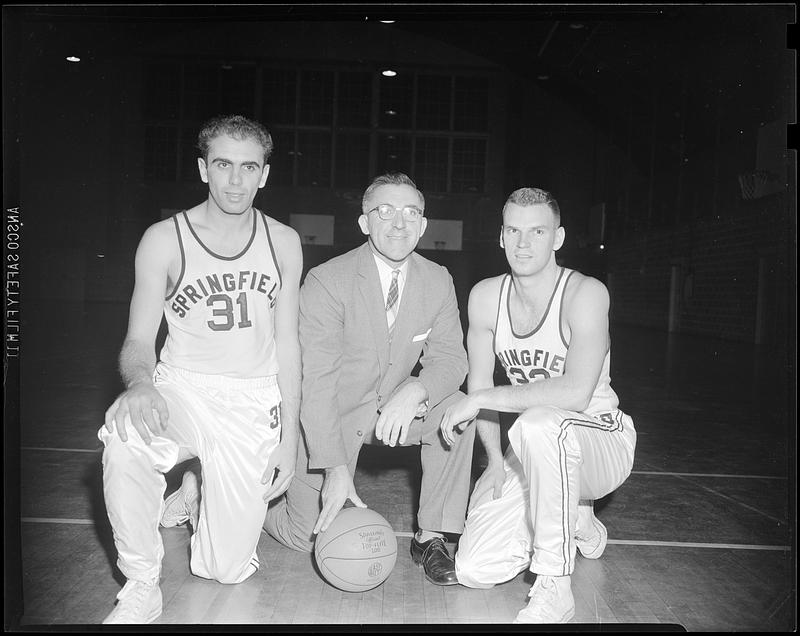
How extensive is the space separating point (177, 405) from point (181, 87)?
61.9 feet

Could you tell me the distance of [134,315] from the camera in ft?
7.86

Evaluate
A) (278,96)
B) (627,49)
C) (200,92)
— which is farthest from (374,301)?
(200,92)

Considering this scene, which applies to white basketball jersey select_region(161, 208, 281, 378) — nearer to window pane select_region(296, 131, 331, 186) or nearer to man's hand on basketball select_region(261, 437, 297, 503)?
man's hand on basketball select_region(261, 437, 297, 503)

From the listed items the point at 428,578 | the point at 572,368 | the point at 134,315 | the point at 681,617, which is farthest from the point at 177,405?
the point at 681,617

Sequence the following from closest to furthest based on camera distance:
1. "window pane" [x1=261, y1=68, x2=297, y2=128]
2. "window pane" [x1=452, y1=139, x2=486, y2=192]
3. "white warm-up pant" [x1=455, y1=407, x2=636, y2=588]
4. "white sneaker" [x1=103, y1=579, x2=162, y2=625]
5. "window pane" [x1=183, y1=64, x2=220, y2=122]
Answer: "white sneaker" [x1=103, y1=579, x2=162, y2=625]
"white warm-up pant" [x1=455, y1=407, x2=636, y2=588]
"window pane" [x1=261, y1=68, x2=297, y2=128]
"window pane" [x1=183, y1=64, x2=220, y2=122]
"window pane" [x1=452, y1=139, x2=486, y2=192]

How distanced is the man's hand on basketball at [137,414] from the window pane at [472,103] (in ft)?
62.0

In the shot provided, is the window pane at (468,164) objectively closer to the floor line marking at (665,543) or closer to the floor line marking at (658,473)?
the floor line marking at (658,473)

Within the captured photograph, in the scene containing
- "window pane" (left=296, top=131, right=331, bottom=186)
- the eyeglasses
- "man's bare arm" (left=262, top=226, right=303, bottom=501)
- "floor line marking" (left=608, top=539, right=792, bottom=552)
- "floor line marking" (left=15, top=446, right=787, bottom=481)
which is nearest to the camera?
"man's bare arm" (left=262, top=226, right=303, bottom=501)

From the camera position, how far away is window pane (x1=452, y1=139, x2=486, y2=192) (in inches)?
795

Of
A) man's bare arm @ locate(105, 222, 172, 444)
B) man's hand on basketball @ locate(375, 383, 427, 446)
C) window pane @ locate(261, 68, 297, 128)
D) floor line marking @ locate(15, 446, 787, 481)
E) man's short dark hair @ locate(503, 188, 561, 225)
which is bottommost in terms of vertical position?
floor line marking @ locate(15, 446, 787, 481)

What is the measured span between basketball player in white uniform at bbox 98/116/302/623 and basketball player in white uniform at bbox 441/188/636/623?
27.3 inches

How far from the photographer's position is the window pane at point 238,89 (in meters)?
18.8

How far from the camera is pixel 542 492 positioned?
2.20m

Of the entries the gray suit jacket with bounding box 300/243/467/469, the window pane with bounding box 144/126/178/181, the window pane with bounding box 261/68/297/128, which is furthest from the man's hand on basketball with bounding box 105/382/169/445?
the window pane with bounding box 144/126/178/181
